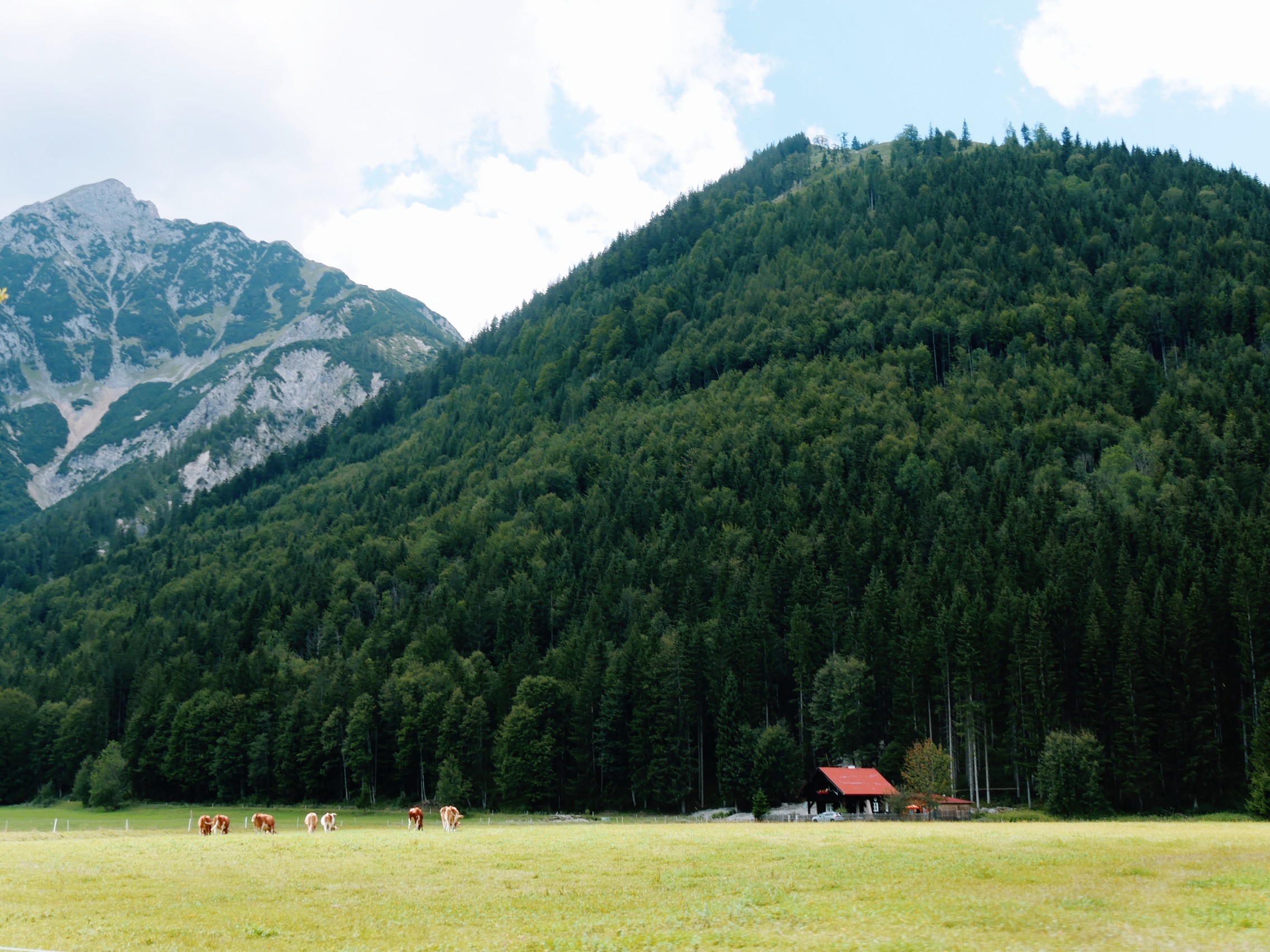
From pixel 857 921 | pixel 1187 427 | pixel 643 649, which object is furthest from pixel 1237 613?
pixel 857 921

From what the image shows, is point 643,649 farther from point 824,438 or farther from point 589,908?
point 589,908

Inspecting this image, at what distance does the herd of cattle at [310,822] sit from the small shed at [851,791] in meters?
36.8

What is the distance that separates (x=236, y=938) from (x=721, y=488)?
150583mm

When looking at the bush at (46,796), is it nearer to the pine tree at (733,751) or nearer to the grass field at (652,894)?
the pine tree at (733,751)

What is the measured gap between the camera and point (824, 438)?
179500mm

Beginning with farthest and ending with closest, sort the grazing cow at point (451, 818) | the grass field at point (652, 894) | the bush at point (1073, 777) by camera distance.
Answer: the bush at point (1073, 777) < the grazing cow at point (451, 818) < the grass field at point (652, 894)

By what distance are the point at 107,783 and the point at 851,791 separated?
3389 inches

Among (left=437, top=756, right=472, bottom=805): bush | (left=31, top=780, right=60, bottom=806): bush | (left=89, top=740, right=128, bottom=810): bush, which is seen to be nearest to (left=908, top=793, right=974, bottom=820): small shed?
(left=437, top=756, right=472, bottom=805): bush

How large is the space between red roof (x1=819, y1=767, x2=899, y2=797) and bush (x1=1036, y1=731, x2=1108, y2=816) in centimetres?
1335

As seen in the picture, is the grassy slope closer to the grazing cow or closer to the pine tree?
the grazing cow

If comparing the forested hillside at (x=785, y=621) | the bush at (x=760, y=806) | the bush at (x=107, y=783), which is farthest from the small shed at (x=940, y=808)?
the bush at (x=107, y=783)

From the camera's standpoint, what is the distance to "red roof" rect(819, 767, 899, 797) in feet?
292

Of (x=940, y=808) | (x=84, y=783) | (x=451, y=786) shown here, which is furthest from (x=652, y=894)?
(x=84, y=783)

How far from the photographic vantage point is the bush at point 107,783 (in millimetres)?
115988
